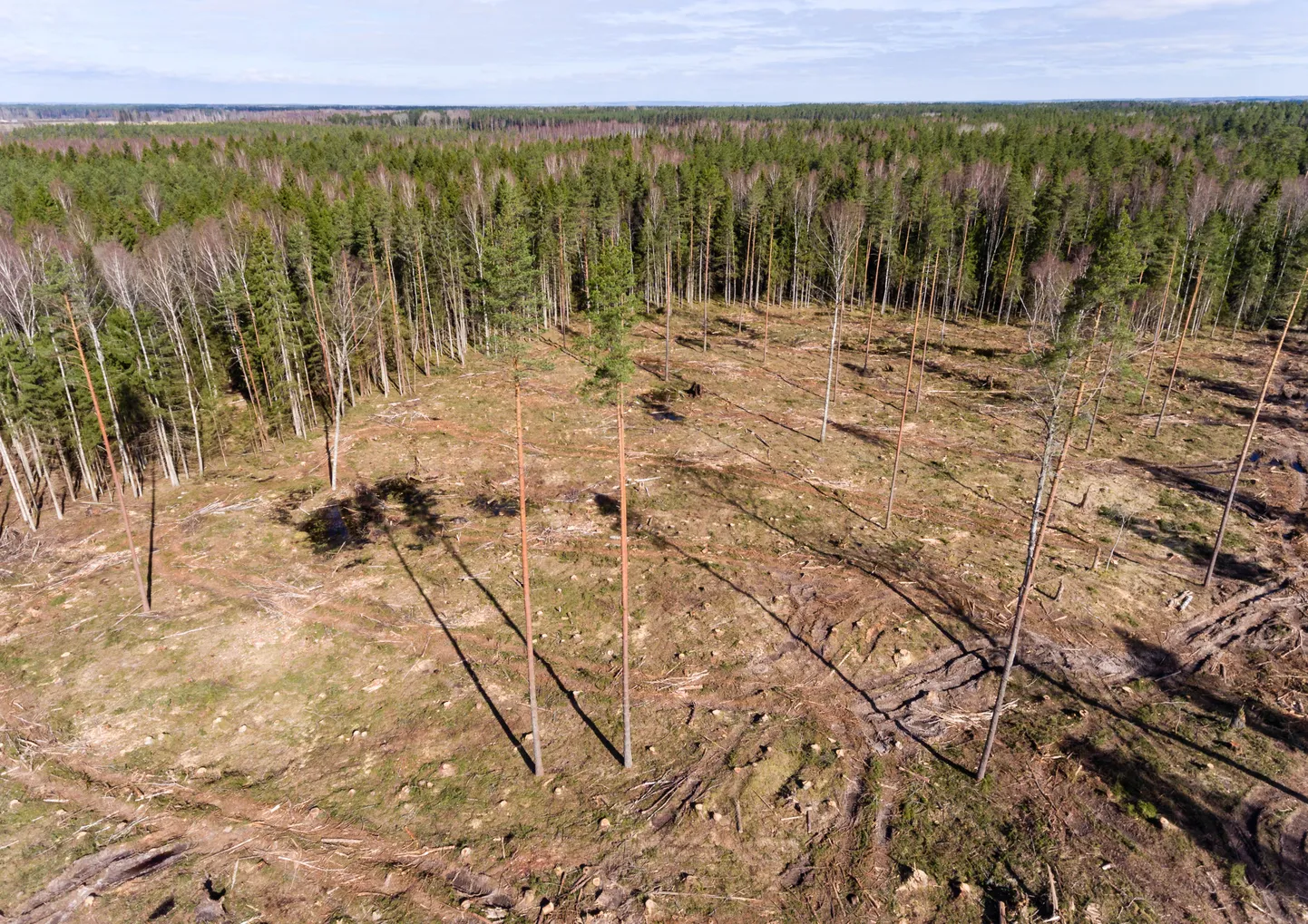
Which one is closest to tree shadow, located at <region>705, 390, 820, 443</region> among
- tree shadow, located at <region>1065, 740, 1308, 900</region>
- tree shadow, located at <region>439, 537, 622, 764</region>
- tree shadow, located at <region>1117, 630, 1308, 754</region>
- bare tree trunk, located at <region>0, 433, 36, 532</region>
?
tree shadow, located at <region>1117, 630, 1308, 754</region>

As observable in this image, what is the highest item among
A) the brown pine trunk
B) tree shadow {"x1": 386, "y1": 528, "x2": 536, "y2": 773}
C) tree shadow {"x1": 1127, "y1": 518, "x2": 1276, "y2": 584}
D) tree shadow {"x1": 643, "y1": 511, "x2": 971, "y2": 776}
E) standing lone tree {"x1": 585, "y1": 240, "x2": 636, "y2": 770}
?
standing lone tree {"x1": 585, "y1": 240, "x2": 636, "y2": 770}

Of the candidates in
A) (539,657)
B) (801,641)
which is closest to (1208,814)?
(801,641)

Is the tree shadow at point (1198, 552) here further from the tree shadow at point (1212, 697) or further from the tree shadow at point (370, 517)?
the tree shadow at point (370, 517)

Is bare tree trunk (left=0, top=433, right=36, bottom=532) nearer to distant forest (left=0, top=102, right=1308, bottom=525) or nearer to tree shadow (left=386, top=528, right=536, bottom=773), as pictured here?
distant forest (left=0, top=102, right=1308, bottom=525)

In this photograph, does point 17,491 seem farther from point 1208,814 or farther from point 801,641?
point 1208,814

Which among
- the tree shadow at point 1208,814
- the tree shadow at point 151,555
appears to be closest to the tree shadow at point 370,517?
the tree shadow at point 151,555

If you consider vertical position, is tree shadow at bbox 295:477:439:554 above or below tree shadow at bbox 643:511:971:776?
below

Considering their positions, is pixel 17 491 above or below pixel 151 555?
above

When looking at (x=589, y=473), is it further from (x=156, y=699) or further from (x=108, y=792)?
(x=108, y=792)
